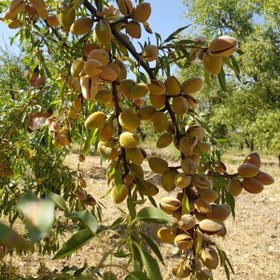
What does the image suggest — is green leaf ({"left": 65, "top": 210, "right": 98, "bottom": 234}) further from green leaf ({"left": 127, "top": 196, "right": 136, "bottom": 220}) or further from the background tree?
the background tree

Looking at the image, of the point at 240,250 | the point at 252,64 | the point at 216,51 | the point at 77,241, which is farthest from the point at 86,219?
the point at 252,64

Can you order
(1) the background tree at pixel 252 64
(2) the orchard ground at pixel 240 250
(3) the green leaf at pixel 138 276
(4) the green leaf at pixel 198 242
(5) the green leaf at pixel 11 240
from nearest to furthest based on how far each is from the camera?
(5) the green leaf at pixel 11 240, (3) the green leaf at pixel 138 276, (4) the green leaf at pixel 198 242, (2) the orchard ground at pixel 240 250, (1) the background tree at pixel 252 64

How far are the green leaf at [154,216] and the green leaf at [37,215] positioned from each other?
13cm

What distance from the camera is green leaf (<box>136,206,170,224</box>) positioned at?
0.40 metres

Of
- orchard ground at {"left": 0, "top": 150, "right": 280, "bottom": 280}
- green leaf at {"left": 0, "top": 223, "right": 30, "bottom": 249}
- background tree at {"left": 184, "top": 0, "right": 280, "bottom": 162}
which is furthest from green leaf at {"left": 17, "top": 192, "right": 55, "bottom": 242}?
background tree at {"left": 184, "top": 0, "right": 280, "bottom": 162}

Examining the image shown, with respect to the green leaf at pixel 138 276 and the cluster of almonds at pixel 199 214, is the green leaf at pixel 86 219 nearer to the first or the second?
the green leaf at pixel 138 276

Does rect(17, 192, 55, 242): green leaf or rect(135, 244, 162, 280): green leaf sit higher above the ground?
rect(17, 192, 55, 242): green leaf

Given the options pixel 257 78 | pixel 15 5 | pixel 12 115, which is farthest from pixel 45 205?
pixel 257 78

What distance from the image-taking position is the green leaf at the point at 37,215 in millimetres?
271

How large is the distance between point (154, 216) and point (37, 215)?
0.15 m

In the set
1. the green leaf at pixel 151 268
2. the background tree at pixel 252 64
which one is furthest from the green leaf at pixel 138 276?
the background tree at pixel 252 64

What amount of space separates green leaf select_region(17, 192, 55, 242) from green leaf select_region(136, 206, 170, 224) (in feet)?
0.44

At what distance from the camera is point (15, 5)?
30.5 inches

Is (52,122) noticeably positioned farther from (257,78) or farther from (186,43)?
(257,78)
